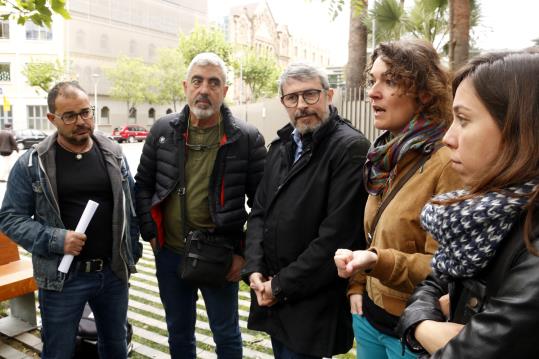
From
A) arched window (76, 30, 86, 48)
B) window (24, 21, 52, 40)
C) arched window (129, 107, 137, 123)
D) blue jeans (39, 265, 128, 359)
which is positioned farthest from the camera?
arched window (129, 107, 137, 123)

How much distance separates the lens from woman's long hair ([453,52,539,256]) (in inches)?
42.7

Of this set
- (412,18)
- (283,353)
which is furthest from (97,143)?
(412,18)

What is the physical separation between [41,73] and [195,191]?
1541 inches

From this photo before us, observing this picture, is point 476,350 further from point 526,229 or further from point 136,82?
point 136,82

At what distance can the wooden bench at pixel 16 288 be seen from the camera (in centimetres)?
356

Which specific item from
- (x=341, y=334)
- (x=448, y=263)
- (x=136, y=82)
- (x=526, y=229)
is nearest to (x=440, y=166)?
(x=448, y=263)

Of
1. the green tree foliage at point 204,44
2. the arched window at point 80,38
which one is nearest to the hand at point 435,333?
the green tree foliage at point 204,44

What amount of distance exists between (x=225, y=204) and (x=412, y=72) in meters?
1.49

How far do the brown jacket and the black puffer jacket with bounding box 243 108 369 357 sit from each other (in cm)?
30

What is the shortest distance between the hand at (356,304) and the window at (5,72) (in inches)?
1818

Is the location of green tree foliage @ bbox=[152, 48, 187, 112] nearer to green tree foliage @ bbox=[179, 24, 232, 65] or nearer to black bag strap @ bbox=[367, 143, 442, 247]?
green tree foliage @ bbox=[179, 24, 232, 65]

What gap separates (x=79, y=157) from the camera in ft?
9.39

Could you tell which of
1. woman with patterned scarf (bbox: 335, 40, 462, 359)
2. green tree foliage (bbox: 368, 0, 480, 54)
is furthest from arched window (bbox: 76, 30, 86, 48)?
woman with patterned scarf (bbox: 335, 40, 462, 359)

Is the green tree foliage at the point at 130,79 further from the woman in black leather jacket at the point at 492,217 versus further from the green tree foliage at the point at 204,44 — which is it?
the woman in black leather jacket at the point at 492,217
